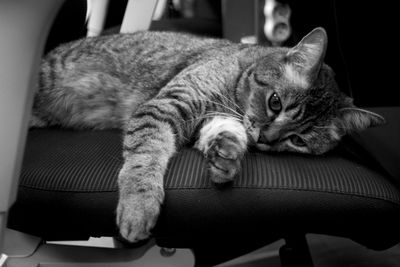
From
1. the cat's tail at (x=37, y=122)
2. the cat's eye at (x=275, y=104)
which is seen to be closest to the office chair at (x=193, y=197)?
the cat's eye at (x=275, y=104)

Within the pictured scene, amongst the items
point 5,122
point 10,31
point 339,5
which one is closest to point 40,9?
point 10,31

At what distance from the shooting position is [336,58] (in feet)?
4.32

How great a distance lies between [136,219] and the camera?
0.67m

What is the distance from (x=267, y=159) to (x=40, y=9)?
1.49 feet

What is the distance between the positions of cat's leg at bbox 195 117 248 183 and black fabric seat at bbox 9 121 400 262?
2cm

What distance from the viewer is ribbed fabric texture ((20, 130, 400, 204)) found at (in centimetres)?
65

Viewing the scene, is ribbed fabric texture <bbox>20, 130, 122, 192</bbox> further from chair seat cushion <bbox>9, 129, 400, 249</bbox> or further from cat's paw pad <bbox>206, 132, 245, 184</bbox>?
cat's paw pad <bbox>206, 132, 245, 184</bbox>

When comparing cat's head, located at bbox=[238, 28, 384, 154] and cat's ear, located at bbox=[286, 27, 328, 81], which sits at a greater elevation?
cat's ear, located at bbox=[286, 27, 328, 81]

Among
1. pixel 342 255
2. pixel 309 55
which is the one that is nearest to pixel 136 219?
pixel 309 55

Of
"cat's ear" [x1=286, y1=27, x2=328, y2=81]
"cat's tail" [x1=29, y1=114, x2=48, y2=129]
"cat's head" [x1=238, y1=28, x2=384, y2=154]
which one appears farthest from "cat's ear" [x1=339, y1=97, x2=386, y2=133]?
"cat's tail" [x1=29, y1=114, x2=48, y2=129]

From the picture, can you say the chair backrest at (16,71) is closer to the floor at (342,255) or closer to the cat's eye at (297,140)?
the cat's eye at (297,140)

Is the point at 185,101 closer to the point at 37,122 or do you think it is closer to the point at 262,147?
the point at 262,147

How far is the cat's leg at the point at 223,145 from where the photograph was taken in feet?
2.19

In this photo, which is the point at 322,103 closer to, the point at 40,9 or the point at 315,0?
the point at 315,0
